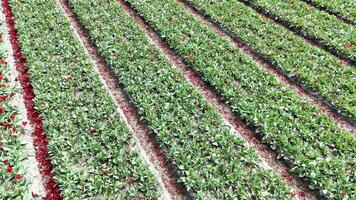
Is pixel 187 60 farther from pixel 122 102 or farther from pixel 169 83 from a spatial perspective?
pixel 122 102

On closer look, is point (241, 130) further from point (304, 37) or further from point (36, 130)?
point (304, 37)

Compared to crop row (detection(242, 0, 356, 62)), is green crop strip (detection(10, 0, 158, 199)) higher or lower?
lower

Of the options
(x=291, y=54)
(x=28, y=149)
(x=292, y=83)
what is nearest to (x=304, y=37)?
(x=291, y=54)

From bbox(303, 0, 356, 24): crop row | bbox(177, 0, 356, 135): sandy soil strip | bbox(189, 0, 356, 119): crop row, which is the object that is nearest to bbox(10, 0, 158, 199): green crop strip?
bbox(177, 0, 356, 135): sandy soil strip

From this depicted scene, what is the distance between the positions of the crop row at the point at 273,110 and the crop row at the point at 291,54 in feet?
3.03

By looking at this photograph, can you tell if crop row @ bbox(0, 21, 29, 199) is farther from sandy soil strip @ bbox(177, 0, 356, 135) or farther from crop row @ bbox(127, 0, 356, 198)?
sandy soil strip @ bbox(177, 0, 356, 135)

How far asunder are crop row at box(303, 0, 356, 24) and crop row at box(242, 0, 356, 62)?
1.91 feet

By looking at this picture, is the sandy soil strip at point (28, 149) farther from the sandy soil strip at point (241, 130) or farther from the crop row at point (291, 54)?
the crop row at point (291, 54)

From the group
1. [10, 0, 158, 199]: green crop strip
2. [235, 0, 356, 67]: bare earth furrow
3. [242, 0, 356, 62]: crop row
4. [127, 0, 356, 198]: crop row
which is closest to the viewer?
[10, 0, 158, 199]: green crop strip

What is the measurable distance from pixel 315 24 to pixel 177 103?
875 centimetres

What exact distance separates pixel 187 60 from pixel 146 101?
320cm

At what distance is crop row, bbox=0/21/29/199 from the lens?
28.8 ft

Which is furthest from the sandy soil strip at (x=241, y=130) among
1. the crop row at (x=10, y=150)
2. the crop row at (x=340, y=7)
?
the crop row at (x=340, y=7)

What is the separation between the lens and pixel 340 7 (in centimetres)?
1797
